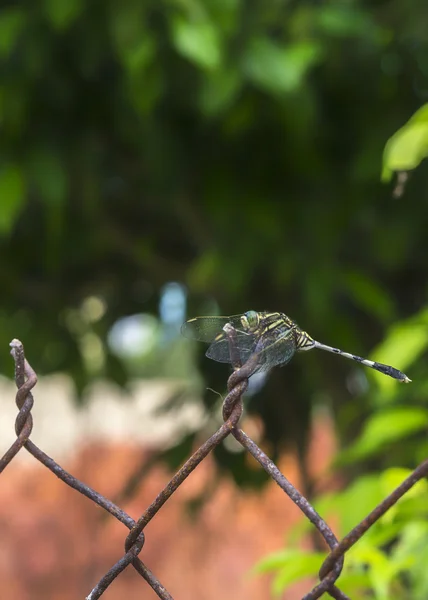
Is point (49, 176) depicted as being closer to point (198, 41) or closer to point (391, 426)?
point (198, 41)

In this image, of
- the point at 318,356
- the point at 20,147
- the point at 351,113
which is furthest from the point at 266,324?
the point at 318,356

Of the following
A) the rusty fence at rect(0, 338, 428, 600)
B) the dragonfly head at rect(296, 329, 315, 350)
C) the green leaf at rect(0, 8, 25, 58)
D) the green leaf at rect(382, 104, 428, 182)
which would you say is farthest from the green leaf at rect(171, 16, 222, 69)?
the rusty fence at rect(0, 338, 428, 600)

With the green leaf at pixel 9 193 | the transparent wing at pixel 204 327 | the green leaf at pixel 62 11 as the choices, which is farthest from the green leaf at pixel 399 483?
the green leaf at pixel 62 11

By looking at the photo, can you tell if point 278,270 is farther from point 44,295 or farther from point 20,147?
point 44,295

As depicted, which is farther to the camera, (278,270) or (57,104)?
(278,270)

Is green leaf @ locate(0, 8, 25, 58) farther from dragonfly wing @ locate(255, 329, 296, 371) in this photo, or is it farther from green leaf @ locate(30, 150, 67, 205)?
dragonfly wing @ locate(255, 329, 296, 371)

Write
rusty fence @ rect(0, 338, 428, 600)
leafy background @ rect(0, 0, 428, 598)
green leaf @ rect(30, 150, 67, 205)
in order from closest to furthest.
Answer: rusty fence @ rect(0, 338, 428, 600), leafy background @ rect(0, 0, 428, 598), green leaf @ rect(30, 150, 67, 205)

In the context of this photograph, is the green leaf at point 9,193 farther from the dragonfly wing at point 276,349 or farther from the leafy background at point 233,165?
the dragonfly wing at point 276,349
